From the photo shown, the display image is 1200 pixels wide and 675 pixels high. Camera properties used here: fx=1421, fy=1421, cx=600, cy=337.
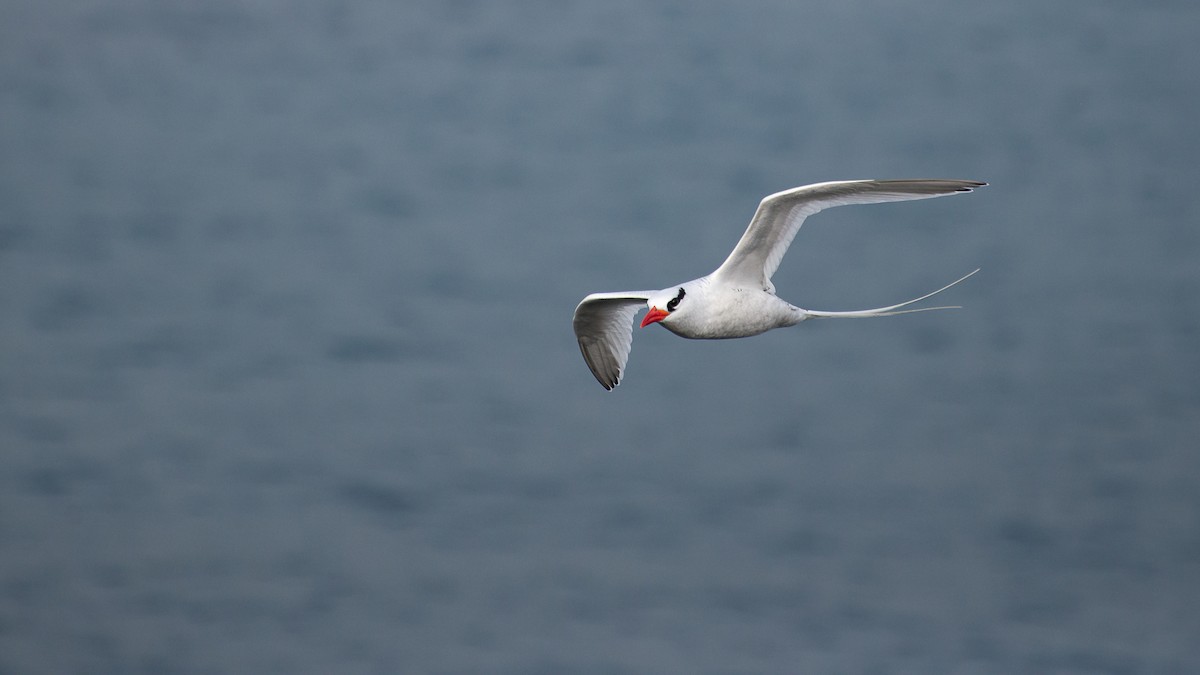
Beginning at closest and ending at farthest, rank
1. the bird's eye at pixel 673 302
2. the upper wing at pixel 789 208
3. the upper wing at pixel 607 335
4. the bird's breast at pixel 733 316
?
the upper wing at pixel 789 208 → the bird's eye at pixel 673 302 → the bird's breast at pixel 733 316 → the upper wing at pixel 607 335

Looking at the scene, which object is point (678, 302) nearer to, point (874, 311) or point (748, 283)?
point (748, 283)

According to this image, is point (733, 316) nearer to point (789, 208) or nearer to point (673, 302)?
point (673, 302)

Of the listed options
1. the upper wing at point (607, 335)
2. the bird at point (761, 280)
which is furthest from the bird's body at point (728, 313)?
the upper wing at point (607, 335)

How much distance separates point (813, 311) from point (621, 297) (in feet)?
5.85

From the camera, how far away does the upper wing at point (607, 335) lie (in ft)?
47.4

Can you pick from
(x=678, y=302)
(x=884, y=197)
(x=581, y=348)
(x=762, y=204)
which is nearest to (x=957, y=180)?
(x=884, y=197)

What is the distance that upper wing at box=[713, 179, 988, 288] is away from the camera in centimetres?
1238

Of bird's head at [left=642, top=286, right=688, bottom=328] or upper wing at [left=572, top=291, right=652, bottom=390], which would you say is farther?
upper wing at [left=572, top=291, right=652, bottom=390]

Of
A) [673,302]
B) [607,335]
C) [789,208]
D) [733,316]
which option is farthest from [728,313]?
[607,335]

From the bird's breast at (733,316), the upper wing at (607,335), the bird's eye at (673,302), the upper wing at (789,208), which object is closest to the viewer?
the upper wing at (789,208)

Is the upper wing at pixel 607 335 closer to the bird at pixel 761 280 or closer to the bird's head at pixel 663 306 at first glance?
the bird at pixel 761 280

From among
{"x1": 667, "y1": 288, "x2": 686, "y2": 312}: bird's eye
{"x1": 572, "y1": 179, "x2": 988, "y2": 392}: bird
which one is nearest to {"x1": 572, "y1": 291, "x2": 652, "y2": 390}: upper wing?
{"x1": 572, "y1": 179, "x2": 988, "y2": 392}: bird

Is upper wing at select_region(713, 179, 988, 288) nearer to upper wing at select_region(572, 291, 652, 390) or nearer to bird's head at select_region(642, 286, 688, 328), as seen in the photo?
bird's head at select_region(642, 286, 688, 328)

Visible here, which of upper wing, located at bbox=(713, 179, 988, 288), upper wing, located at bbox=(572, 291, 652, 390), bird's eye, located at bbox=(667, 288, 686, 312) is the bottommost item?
upper wing, located at bbox=(572, 291, 652, 390)
